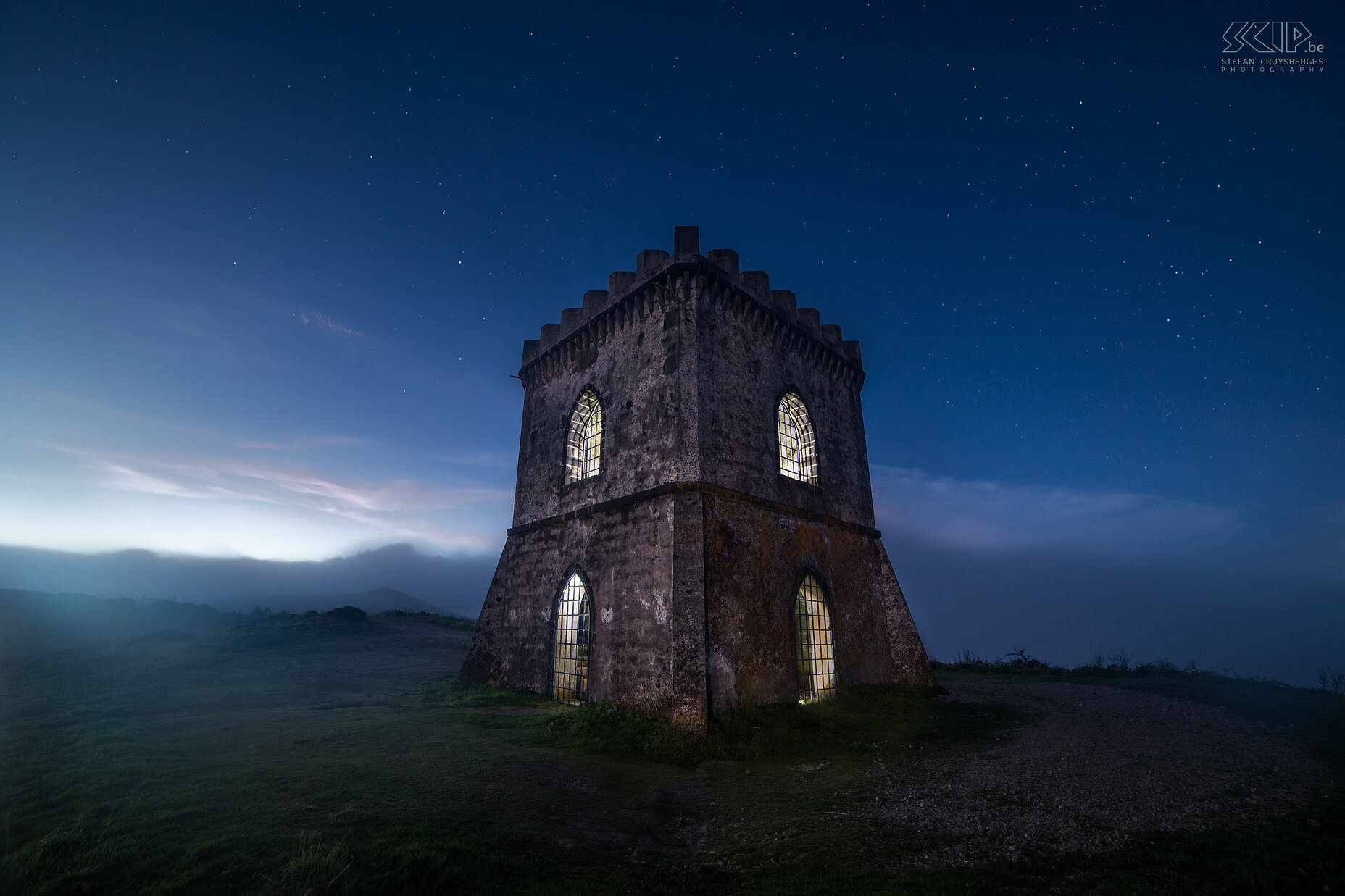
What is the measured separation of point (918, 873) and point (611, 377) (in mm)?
12126

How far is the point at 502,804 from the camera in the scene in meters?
6.32

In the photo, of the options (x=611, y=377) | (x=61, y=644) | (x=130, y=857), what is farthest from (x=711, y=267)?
(x=61, y=644)

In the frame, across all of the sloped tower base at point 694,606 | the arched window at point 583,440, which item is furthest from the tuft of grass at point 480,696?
the arched window at point 583,440

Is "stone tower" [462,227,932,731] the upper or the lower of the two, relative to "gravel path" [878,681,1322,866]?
upper

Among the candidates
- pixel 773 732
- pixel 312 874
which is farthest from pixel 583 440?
pixel 312 874

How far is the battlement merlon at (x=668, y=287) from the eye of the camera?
1334 centimetres

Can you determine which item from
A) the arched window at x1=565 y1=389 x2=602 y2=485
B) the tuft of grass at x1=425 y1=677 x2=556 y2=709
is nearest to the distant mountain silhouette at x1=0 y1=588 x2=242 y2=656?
the tuft of grass at x1=425 y1=677 x2=556 y2=709

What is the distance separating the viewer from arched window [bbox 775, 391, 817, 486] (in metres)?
15.1

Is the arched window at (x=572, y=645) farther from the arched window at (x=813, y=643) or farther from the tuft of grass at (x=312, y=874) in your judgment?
the tuft of grass at (x=312, y=874)

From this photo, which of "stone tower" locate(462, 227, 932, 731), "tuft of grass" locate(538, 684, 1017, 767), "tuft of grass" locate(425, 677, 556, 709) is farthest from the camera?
"tuft of grass" locate(425, 677, 556, 709)

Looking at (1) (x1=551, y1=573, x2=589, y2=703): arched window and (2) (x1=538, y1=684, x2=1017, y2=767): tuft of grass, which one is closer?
(2) (x1=538, y1=684, x2=1017, y2=767): tuft of grass

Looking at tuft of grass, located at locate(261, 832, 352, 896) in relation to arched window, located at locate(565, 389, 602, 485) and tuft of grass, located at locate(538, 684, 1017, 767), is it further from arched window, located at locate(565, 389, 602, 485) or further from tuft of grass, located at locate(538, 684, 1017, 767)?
arched window, located at locate(565, 389, 602, 485)

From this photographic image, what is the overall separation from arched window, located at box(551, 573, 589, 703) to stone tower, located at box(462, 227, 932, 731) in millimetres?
47

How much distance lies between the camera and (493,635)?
51.7ft
